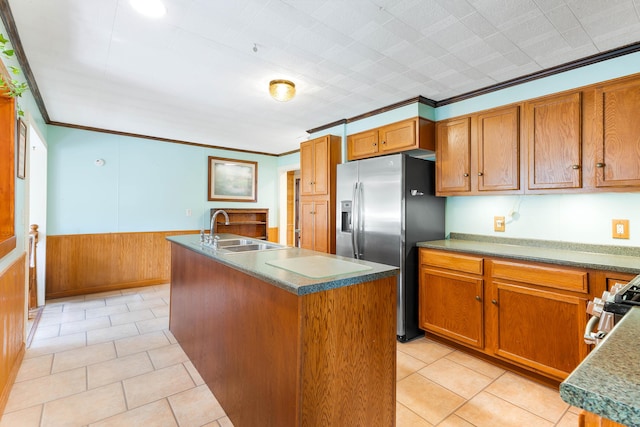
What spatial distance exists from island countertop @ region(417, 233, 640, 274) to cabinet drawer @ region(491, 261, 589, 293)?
0.18ft

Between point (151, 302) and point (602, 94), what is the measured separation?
195 inches

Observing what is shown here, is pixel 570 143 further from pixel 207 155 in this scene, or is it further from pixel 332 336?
pixel 207 155

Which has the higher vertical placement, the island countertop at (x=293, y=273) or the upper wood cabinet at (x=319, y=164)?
the upper wood cabinet at (x=319, y=164)

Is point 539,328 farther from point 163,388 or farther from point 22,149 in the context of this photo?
point 22,149

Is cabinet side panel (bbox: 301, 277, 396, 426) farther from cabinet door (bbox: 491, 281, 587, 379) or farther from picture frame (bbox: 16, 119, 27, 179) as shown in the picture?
picture frame (bbox: 16, 119, 27, 179)

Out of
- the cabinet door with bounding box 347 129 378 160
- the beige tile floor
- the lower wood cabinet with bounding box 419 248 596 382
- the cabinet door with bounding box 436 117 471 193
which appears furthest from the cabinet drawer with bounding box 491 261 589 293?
the cabinet door with bounding box 347 129 378 160

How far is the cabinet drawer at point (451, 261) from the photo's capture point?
2.49 m

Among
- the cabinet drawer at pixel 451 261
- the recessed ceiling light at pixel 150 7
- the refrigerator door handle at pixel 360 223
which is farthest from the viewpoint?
the refrigerator door handle at pixel 360 223

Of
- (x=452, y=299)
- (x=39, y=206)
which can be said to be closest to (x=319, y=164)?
(x=452, y=299)

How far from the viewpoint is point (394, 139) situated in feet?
10.5

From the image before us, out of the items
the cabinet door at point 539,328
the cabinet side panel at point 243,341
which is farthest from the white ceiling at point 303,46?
the cabinet door at point 539,328

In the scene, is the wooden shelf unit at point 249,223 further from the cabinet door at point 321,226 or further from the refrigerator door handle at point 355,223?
the refrigerator door handle at point 355,223

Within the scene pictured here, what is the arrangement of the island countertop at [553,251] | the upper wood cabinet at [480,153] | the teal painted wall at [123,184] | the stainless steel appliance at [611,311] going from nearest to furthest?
the stainless steel appliance at [611,311] → the island countertop at [553,251] → the upper wood cabinet at [480,153] → the teal painted wall at [123,184]

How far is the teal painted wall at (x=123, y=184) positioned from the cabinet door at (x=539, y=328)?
180 inches
